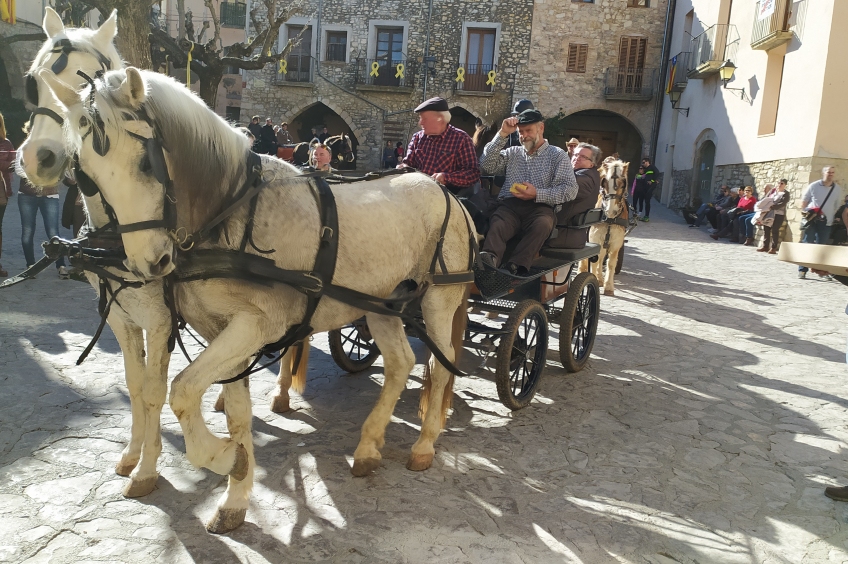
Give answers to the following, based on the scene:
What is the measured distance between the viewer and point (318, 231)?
3059 millimetres

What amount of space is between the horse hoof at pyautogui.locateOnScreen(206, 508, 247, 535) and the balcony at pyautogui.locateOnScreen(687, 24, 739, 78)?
23055 mm

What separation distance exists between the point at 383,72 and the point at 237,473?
27777 millimetres

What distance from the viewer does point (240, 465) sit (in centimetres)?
295

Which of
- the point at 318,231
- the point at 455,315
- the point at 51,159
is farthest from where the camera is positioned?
the point at 455,315

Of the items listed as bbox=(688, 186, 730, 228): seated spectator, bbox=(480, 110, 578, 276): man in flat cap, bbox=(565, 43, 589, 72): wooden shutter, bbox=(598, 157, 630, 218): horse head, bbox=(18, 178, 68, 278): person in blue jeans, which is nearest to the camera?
bbox=(480, 110, 578, 276): man in flat cap

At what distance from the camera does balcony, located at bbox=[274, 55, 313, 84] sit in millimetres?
28969

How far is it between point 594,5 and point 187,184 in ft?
93.4

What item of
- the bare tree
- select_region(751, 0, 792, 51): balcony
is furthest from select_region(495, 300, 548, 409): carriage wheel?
select_region(751, 0, 792, 51): balcony

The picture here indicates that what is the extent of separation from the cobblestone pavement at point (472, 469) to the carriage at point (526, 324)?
20 cm

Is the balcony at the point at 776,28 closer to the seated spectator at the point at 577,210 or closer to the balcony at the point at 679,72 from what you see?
the balcony at the point at 679,72

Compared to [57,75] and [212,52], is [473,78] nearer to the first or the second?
[212,52]

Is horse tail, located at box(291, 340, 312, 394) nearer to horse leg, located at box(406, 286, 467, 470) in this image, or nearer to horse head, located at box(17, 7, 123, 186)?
horse leg, located at box(406, 286, 467, 470)

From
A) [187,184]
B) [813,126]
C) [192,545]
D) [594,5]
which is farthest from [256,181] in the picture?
[594,5]

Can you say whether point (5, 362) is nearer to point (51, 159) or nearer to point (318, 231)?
point (51, 159)
